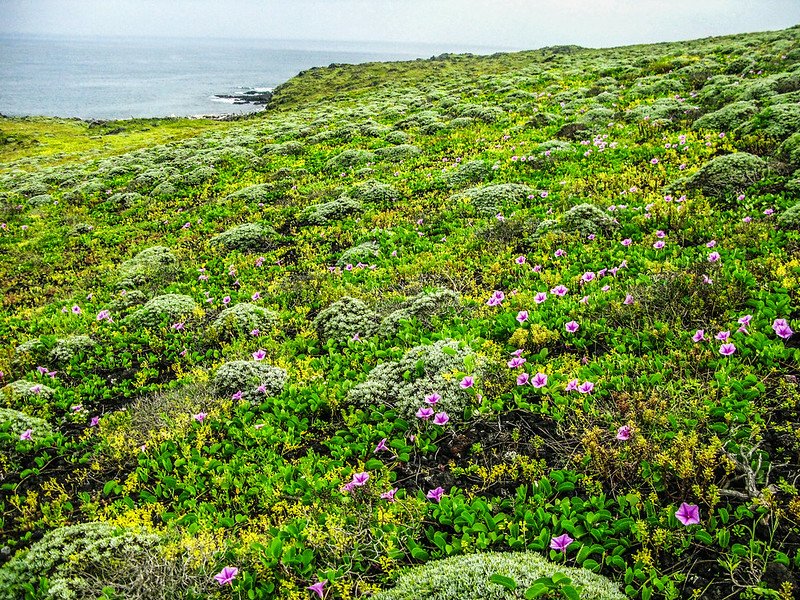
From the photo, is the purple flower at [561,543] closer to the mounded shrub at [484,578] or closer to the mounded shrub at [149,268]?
the mounded shrub at [484,578]

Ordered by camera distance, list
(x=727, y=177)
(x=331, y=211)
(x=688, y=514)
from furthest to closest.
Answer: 1. (x=331, y=211)
2. (x=727, y=177)
3. (x=688, y=514)

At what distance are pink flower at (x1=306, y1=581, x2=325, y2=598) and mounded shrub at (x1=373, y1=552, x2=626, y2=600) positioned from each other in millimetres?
481

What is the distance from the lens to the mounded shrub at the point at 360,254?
10.7m

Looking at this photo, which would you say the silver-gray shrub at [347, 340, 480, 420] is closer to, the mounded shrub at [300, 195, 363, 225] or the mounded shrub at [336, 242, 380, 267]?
the mounded shrub at [336, 242, 380, 267]

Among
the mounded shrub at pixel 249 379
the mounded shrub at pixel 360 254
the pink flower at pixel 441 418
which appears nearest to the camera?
the pink flower at pixel 441 418

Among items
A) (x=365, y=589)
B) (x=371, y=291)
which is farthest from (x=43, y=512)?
(x=371, y=291)

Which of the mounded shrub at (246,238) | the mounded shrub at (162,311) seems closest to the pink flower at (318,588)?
the mounded shrub at (162,311)

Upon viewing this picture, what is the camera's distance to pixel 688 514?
3814 mm

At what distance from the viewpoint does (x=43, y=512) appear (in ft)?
17.5

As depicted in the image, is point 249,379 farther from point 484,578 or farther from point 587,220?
point 587,220

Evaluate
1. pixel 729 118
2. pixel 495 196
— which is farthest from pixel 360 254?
pixel 729 118

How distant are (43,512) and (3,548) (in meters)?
0.46

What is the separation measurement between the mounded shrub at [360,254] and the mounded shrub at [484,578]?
759cm

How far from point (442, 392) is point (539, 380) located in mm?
1238
